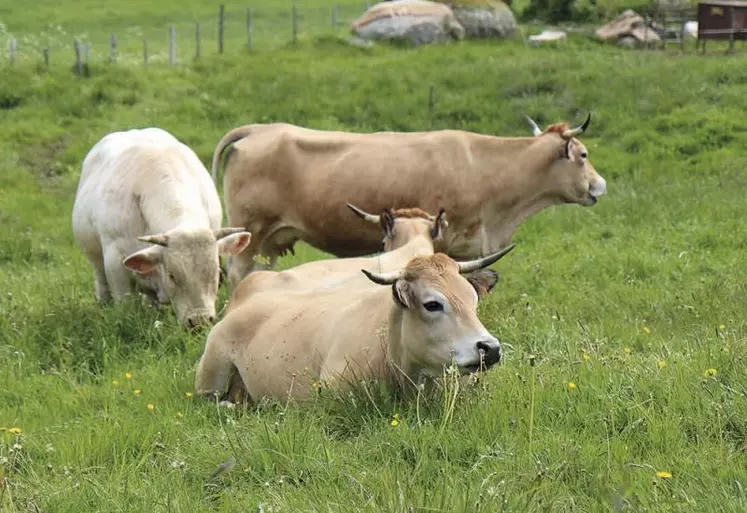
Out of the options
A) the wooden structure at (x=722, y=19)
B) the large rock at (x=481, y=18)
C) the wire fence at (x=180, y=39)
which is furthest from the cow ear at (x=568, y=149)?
the wooden structure at (x=722, y=19)

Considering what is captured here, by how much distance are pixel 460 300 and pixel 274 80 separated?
1725cm

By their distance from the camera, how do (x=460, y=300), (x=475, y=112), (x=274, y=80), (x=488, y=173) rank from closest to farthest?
(x=460, y=300) → (x=488, y=173) → (x=475, y=112) → (x=274, y=80)

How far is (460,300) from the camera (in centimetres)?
525

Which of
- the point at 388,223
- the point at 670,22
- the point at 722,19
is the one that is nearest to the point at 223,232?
the point at 388,223

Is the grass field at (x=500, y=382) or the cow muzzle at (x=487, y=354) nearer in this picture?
the grass field at (x=500, y=382)

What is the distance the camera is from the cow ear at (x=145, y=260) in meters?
8.16

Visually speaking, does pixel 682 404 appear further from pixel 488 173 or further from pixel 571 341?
pixel 488 173

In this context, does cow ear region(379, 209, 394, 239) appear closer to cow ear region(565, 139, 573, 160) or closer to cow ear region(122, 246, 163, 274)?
cow ear region(122, 246, 163, 274)

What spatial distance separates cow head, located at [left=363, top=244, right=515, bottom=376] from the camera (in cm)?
506

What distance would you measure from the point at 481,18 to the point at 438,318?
24.3 metres

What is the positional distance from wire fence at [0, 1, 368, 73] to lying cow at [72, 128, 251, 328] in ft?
43.3

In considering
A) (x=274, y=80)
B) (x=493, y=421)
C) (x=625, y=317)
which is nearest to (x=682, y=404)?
(x=493, y=421)

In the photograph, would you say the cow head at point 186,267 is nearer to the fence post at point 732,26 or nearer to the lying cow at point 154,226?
the lying cow at point 154,226

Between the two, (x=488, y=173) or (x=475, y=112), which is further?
(x=475, y=112)
